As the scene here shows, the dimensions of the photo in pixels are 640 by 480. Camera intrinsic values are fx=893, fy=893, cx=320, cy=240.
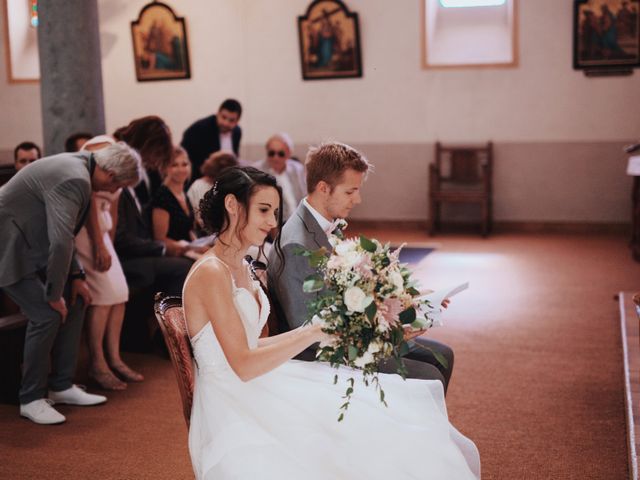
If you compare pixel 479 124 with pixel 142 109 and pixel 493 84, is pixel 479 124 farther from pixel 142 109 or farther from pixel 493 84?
pixel 142 109

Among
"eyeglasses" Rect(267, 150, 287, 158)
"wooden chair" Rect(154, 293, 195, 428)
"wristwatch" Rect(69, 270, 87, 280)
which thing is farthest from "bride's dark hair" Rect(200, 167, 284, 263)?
"eyeglasses" Rect(267, 150, 287, 158)

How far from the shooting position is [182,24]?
12938 millimetres

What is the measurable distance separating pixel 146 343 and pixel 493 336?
254 centimetres

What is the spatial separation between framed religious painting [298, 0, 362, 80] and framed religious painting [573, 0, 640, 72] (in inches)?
115

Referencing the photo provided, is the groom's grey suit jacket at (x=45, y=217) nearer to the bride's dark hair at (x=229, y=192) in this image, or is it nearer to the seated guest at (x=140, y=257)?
the seated guest at (x=140, y=257)

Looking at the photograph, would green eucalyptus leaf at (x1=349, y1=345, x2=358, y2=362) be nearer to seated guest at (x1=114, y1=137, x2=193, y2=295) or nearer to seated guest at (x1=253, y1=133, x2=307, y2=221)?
seated guest at (x1=114, y1=137, x2=193, y2=295)

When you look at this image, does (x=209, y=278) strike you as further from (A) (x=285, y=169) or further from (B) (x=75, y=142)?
(A) (x=285, y=169)

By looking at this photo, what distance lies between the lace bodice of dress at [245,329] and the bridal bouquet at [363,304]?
1.10 feet

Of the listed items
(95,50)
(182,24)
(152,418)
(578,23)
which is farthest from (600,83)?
(152,418)

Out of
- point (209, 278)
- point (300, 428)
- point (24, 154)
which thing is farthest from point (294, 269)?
point (24, 154)

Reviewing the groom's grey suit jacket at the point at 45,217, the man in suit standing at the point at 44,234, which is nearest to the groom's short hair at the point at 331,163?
the man in suit standing at the point at 44,234

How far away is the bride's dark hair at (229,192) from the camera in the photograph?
313 centimetres

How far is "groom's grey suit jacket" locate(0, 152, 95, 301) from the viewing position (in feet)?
15.5

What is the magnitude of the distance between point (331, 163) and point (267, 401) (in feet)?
3.95
